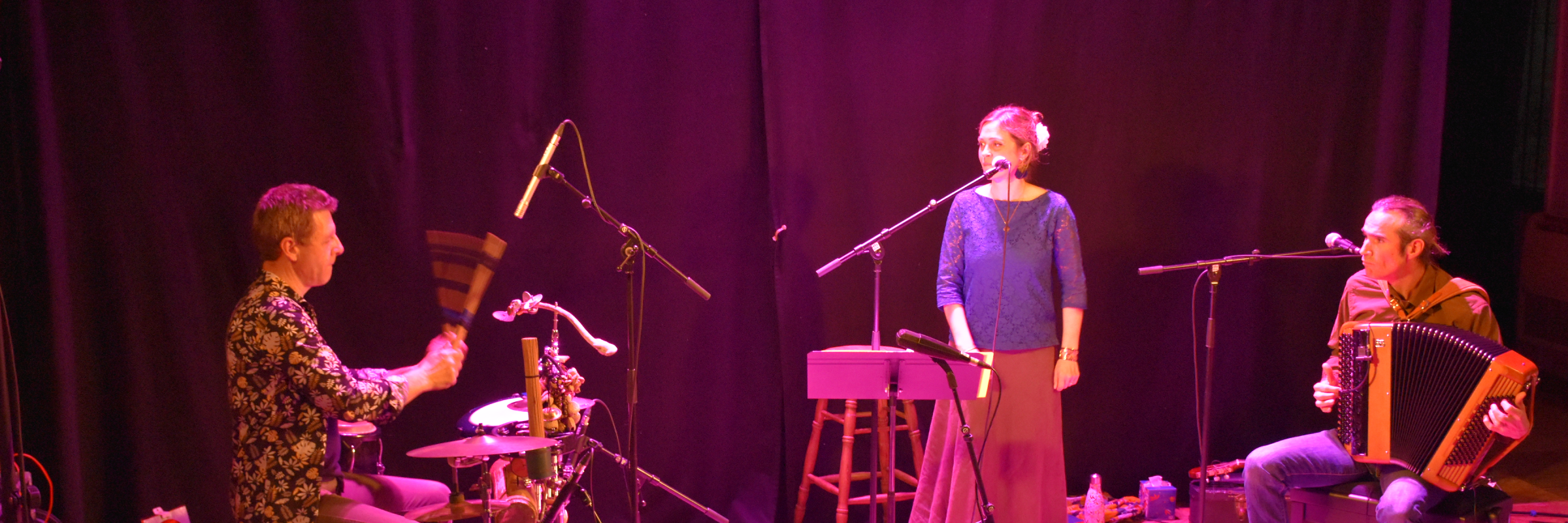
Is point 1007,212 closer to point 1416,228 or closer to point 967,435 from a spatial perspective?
point 967,435

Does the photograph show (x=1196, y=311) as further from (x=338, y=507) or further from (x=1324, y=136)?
(x=338, y=507)

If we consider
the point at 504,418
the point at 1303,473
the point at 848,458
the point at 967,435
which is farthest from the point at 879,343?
the point at 1303,473

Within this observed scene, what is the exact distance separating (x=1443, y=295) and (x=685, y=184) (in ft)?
8.87

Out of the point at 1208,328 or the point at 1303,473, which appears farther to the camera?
the point at 1208,328

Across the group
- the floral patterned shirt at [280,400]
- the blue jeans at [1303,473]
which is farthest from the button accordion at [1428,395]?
the floral patterned shirt at [280,400]

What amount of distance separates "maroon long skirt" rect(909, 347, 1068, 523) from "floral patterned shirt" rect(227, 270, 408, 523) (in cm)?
187

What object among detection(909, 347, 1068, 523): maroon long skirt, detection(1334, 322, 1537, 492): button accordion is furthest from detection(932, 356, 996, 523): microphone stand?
detection(1334, 322, 1537, 492): button accordion

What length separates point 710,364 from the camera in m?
4.20

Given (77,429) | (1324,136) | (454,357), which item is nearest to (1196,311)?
(1324,136)

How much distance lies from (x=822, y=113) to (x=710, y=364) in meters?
1.14

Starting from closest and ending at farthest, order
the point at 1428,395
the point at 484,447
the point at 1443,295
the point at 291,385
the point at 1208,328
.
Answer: the point at 291,385 < the point at 484,447 < the point at 1428,395 < the point at 1443,295 < the point at 1208,328

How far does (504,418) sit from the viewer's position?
3131 mm

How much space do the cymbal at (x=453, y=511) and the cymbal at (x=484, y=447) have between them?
226 mm

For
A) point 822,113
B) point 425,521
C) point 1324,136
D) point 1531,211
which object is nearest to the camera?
point 425,521
